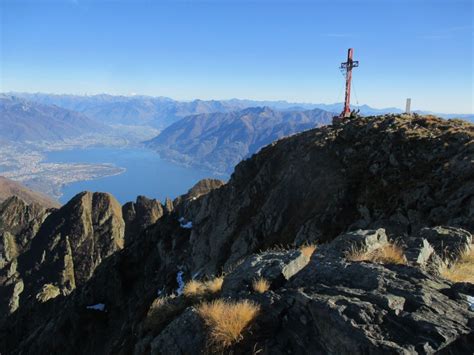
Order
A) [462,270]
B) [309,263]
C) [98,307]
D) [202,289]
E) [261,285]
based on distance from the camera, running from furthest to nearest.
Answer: [98,307] < [202,289] < [309,263] < [462,270] < [261,285]

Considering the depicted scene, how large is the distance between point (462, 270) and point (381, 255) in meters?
2.15

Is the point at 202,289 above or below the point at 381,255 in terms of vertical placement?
below

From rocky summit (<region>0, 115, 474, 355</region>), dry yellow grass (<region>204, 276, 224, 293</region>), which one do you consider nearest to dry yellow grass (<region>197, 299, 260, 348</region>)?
Result: rocky summit (<region>0, 115, 474, 355</region>)

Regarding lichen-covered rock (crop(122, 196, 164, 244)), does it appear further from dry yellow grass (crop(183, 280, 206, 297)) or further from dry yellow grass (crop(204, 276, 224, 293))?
dry yellow grass (crop(204, 276, 224, 293))

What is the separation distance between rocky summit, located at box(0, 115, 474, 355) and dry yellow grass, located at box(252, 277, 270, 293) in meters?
0.06

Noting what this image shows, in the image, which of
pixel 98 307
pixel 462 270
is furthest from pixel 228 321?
pixel 98 307

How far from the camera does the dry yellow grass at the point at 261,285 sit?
9.51m

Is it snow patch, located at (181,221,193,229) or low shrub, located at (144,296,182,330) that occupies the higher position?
low shrub, located at (144,296,182,330)

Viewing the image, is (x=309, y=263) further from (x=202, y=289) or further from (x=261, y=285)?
(x=202, y=289)

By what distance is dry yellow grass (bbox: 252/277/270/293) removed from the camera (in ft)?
31.2

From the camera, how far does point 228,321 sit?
781cm

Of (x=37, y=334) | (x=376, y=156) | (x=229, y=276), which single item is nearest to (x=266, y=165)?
(x=376, y=156)

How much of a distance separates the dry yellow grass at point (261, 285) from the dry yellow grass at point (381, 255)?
8.09 feet

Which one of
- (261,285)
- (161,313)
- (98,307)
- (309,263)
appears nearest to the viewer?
(261,285)
